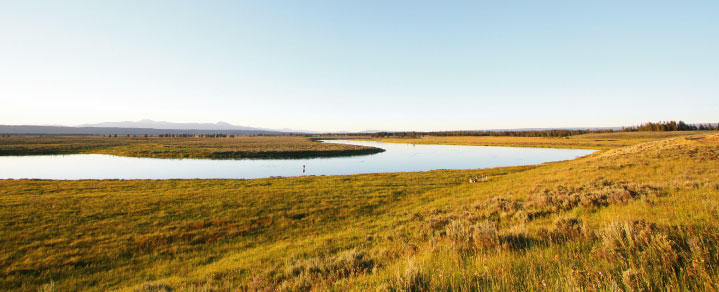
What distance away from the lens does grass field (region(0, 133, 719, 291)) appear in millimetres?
4480

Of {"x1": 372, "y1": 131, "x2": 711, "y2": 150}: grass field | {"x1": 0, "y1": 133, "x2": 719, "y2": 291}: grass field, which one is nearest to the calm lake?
{"x1": 0, "y1": 133, "x2": 719, "y2": 291}: grass field

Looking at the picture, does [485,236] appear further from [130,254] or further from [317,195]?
[317,195]

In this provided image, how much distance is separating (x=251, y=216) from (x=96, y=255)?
5.99 metres

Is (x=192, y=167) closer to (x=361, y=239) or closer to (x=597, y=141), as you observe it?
(x=361, y=239)

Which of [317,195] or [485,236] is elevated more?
[485,236]

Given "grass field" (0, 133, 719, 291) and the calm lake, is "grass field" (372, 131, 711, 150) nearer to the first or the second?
the calm lake

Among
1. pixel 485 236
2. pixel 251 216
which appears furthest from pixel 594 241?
pixel 251 216

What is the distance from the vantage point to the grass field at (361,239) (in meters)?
4.48

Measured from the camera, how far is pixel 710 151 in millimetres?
23109

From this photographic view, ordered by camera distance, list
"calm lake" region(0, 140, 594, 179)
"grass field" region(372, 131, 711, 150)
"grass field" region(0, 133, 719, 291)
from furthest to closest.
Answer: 1. "grass field" region(372, 131, 711, 150)
2. "calm lake" region(0, 140, 594, 179)
3. "grass field" region(0, 133, 719, 291)

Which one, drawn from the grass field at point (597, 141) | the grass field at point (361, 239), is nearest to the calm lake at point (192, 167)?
the grass field at point (361, 239)

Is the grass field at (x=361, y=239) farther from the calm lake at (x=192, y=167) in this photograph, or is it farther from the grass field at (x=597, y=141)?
the grass field at (x=597, y=141)

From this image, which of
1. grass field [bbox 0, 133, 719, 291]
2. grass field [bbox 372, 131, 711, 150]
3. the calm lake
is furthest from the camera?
grass field [bbox 372, 131, 711, 150]

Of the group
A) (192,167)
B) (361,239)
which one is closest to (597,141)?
(361,239)
